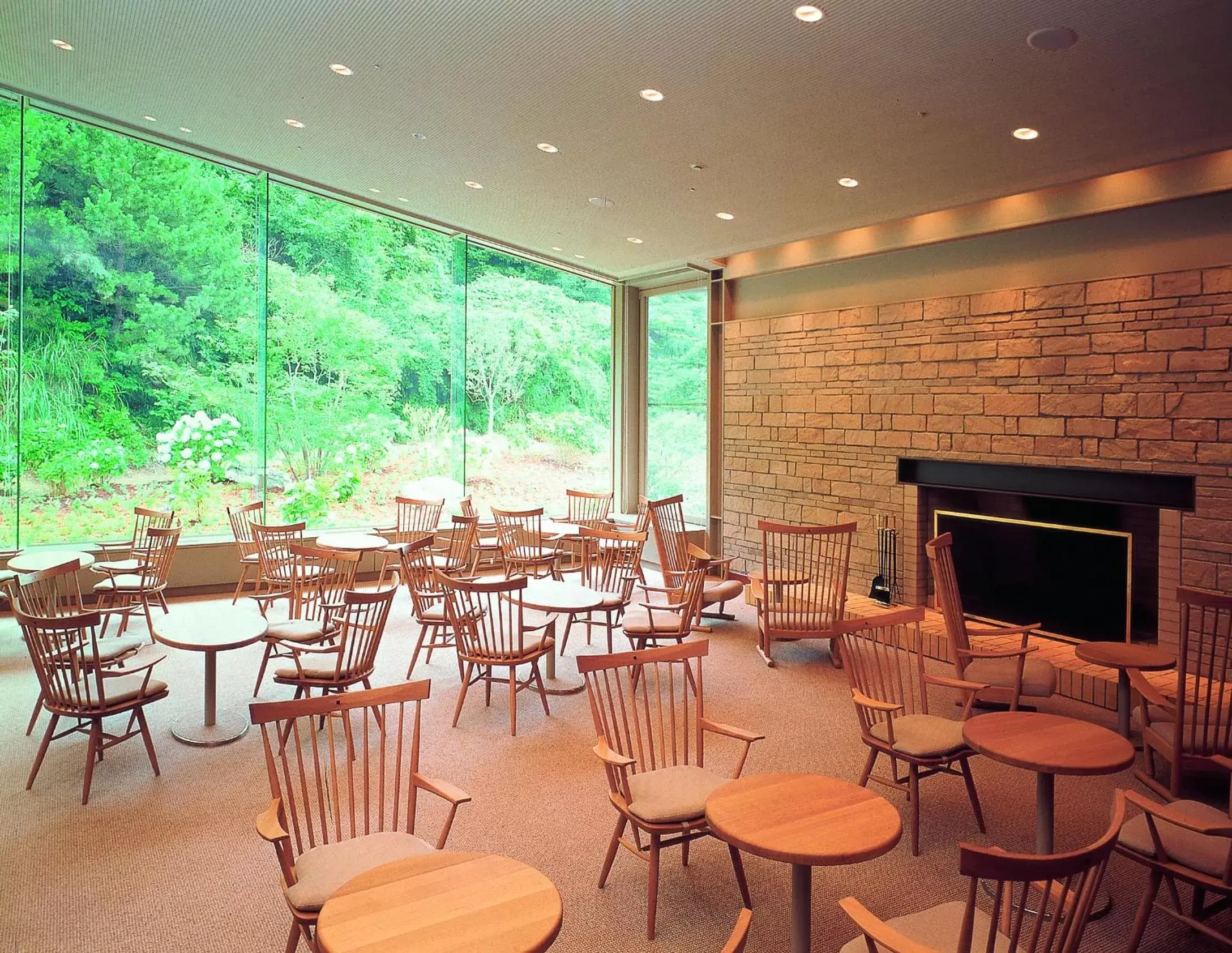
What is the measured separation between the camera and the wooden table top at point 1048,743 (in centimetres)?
294

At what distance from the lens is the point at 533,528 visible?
30.5 ft

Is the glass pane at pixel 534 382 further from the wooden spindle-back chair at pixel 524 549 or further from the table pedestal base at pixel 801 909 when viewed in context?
the table pedestal base at pixel 801 909

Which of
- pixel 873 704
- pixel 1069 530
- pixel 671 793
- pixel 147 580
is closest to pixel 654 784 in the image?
pixel 671 793

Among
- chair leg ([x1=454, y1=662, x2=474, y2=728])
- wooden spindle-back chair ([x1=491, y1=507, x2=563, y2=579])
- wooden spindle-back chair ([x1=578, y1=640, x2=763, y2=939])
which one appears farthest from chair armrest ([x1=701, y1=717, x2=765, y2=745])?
wooden spindle-back chair ([x1=491, y1=507, x2=563, y2=579])

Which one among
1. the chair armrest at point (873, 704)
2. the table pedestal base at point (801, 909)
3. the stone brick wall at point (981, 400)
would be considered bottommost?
the table pedestal base at point (801, 909)

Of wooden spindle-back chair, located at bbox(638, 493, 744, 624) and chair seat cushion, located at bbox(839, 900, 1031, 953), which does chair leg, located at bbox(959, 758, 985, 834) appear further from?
wooden spindle-back chair, located at bbox(638, 493, 744, 624)

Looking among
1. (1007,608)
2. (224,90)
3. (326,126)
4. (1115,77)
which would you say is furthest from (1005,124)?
(224,90)

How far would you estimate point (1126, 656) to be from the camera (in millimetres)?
4582

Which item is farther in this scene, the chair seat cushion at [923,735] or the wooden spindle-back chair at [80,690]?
the wooden spindle-back chair at [80,690]

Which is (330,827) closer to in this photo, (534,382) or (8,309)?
(8,309)

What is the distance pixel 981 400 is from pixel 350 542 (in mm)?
5995

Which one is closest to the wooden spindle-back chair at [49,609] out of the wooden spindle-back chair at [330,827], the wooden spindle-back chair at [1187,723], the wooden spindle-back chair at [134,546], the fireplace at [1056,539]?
the wooden spindle-back chair at [134,546]

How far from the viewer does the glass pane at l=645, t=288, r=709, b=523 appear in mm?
10188

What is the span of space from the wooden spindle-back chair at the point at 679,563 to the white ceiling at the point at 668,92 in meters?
2.77
